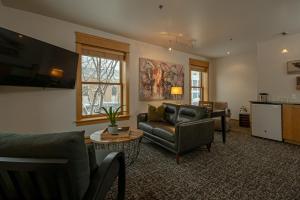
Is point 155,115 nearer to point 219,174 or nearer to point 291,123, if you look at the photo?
point 219,174

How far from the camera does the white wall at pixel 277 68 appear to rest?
157 inches

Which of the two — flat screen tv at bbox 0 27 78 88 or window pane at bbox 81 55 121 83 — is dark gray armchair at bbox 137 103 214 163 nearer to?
window pane at bbox 81 55 121 83

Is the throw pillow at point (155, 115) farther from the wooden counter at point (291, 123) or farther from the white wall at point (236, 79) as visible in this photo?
the white wall at point (236, 79)

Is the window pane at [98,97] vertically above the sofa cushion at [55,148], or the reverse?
the window pane at [98,97]

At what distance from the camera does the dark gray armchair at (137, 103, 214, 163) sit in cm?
269

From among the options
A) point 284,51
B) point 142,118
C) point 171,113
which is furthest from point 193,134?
point 284,51

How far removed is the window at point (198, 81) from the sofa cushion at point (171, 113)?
2.32m

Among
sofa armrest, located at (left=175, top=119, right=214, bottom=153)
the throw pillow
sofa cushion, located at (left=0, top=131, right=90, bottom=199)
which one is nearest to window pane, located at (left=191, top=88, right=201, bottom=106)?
the throw pillow

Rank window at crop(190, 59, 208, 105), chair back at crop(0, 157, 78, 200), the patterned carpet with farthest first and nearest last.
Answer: window at crop(190, 59, 208, 105), the patterned carpet, chair back at crop(0, 157, 78, 200)

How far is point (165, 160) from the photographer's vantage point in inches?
112

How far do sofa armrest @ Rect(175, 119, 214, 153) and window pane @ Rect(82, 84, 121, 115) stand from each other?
7.32ft

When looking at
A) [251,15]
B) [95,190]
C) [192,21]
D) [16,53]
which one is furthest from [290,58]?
[16,53]

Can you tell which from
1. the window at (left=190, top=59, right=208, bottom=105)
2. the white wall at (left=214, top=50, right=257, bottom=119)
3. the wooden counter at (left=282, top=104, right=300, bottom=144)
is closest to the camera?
the wooden counter at (left=282, top=104, right=300, bottom=144)

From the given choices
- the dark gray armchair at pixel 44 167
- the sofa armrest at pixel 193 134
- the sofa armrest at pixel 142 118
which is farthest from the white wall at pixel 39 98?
the dark gray armchair at pixel 44 167
